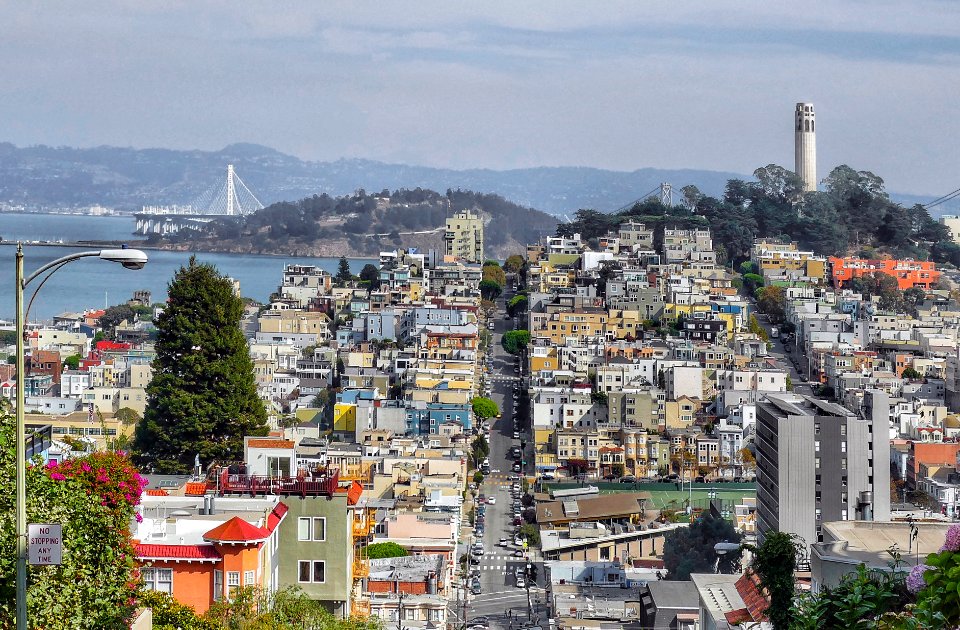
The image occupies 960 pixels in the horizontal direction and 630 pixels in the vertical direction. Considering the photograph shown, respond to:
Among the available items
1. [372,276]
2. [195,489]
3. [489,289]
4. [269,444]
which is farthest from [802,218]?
Answer: [195,489]

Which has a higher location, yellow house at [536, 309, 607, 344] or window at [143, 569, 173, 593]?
yellow house at [536, 309, 607, 344]

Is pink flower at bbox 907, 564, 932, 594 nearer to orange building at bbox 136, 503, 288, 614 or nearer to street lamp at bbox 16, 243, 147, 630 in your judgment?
street lamp at bbox 16, 243, 147, 630

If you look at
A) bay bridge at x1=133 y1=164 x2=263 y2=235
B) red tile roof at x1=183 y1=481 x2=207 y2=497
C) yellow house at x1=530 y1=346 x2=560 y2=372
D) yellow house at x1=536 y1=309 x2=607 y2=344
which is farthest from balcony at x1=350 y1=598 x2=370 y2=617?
bay bridge at x1=133 y1=164 x2=263 y2=235

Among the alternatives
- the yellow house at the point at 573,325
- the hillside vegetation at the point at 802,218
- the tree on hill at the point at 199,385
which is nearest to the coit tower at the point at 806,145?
the hillside vegetation at the point at 802,218

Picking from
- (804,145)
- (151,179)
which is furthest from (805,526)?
(151,179)

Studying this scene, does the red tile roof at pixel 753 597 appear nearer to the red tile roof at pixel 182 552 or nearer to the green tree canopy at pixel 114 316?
the red tile roof at pixel 182 552
